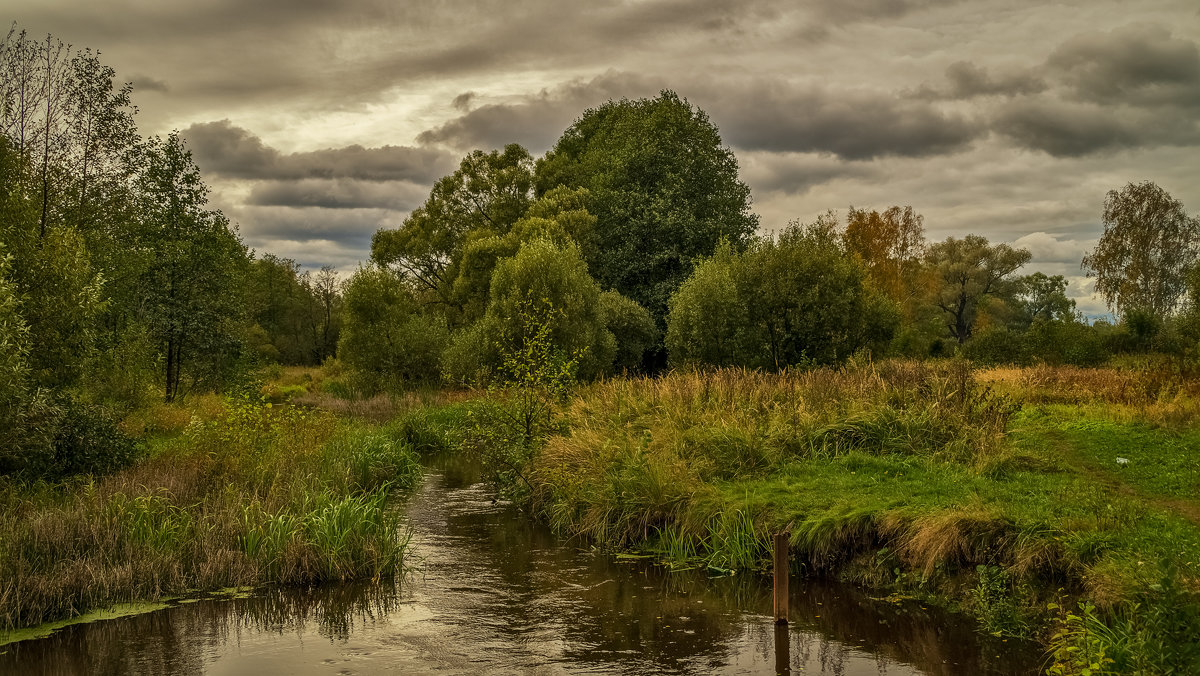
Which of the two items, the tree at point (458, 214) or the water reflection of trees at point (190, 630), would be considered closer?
the water reflection of trees at point (190, 630)

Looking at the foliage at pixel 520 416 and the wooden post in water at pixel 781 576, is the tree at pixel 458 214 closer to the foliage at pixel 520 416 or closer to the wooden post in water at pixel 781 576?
the foliage at pixel 520 416

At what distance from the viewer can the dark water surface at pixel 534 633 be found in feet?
33.2

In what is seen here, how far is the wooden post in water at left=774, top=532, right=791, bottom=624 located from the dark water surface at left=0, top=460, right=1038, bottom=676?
282 millimetres

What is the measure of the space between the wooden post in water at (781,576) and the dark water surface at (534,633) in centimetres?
28

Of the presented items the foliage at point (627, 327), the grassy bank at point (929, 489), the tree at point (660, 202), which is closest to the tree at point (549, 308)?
the foliage at point (627, 327)

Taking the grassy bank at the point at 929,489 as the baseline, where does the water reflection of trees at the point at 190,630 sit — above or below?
below

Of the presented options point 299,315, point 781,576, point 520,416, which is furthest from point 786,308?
point 299,315

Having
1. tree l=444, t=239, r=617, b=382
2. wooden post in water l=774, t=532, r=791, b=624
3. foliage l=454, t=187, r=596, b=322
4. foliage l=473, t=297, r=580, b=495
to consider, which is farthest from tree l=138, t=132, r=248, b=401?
wooden post in water l=774, t=532, r=791, b=624

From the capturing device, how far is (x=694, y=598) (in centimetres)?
1276

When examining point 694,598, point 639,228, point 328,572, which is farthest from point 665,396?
point 639,228

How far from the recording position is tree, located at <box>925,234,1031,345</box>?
7381cm

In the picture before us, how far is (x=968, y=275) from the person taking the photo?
243ft

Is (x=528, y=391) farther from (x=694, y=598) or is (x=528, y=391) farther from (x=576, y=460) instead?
(x=694, y=598)

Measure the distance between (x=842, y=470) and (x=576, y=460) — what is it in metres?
5.59
